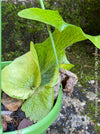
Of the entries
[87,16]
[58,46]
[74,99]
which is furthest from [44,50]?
[87,16]

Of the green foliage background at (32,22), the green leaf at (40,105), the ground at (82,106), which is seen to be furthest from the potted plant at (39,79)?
the green foliage background at (32,22)

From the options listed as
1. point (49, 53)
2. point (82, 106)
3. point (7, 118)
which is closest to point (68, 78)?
point (49, 53)

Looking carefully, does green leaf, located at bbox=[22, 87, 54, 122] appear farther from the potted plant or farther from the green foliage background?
the green foliage background

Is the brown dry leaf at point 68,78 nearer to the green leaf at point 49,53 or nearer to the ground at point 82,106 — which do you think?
the green leaf at point 49,53

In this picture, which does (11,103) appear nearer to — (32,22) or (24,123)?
(24,123)

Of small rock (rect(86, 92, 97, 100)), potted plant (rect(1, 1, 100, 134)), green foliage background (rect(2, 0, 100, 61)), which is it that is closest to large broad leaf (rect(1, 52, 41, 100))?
potted plant (rect(1, 1, 100, 134))

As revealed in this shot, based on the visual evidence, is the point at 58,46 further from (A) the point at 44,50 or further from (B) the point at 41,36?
(B) the point at 41,36
